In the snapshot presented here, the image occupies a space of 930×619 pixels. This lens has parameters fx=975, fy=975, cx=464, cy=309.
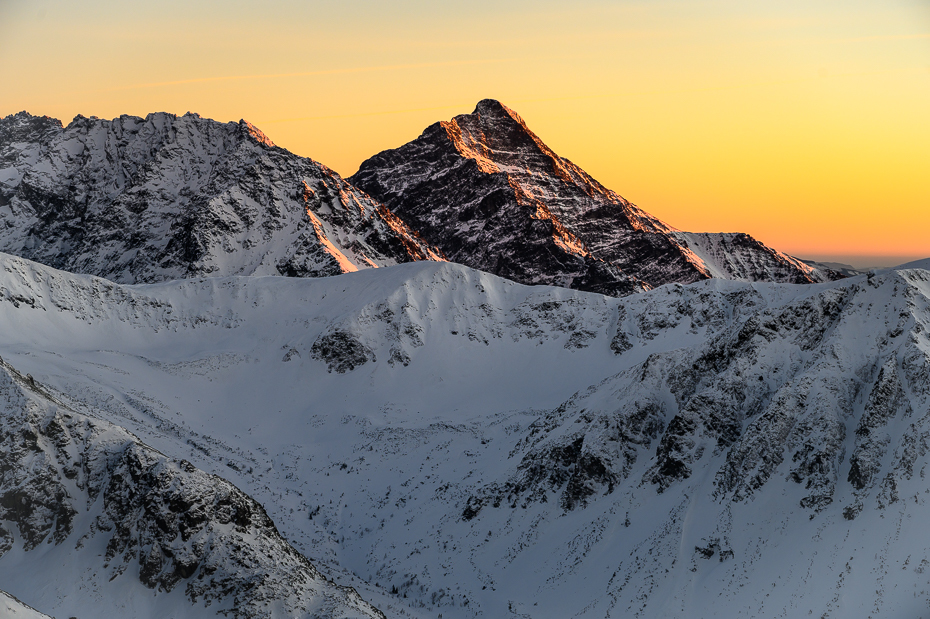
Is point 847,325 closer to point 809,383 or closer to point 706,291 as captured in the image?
point 809,383

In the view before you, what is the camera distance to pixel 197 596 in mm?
61625

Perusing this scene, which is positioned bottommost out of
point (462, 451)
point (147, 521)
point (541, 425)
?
point (462, 451)

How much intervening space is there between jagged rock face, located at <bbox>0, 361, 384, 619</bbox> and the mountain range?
162 millimetres

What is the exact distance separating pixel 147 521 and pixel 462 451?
181ft

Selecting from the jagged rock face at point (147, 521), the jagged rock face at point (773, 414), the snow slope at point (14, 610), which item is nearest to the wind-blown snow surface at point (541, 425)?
the jagged rock face at point (773, 414)

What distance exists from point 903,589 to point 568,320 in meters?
90.7

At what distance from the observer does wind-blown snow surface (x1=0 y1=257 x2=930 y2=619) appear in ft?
244

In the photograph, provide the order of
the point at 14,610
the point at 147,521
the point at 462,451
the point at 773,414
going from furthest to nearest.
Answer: the point at 462,451
the point at 773,414
the point at 147,521
the point at 14,610

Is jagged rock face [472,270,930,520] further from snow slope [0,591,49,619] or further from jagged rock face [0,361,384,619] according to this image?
snow slope [0,591,49,619]

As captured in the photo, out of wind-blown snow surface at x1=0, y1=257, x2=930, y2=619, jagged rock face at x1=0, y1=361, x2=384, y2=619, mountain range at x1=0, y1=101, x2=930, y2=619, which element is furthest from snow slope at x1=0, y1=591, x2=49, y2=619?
jagged rock face at x1=0, y1=361, x2=384, y2=619

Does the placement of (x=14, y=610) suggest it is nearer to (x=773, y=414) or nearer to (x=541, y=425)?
(x=773, y=414)

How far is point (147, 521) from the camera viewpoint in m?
63.9

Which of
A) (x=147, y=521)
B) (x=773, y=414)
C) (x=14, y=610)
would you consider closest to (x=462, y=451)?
(x=773, y=414)

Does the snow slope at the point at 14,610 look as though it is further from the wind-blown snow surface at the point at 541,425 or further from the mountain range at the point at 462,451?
the wind-blown snow surface at the point at 541,425
